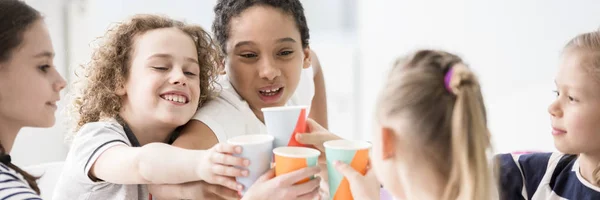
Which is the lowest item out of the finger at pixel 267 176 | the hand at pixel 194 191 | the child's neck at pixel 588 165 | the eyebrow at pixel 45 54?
the child's neck at pixel 588 165

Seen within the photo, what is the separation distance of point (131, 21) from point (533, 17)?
1.80 m

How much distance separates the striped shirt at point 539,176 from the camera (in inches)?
45.8

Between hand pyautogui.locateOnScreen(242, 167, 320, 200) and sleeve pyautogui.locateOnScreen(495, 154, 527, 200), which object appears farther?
sleeve pyautogui.locateOnScreen(495, 154, 527, 200)

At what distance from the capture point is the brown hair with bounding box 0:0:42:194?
0.87 m

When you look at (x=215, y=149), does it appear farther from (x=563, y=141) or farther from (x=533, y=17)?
(x=533, y=17)

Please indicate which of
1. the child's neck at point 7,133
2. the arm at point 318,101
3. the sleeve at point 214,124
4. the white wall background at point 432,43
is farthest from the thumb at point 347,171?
the white wall background at point 432,43

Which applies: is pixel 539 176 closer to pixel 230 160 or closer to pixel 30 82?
pixel 230 160

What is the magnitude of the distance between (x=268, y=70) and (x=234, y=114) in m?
0.13

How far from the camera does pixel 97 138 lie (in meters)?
1.05

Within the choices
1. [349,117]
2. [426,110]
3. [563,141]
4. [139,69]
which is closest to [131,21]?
[139,69]

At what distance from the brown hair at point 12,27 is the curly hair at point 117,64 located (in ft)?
0.95

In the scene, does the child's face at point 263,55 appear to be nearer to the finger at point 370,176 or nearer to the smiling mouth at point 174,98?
the smiling mouth at point 174,98

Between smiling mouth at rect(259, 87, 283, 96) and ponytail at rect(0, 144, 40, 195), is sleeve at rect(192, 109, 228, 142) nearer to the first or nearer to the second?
smiling mouth at rect(259, 87, 283, 96)

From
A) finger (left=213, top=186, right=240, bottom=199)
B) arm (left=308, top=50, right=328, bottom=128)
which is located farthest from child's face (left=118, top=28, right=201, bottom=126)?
arm (left=308, top=50, right=328, bottom=128)
